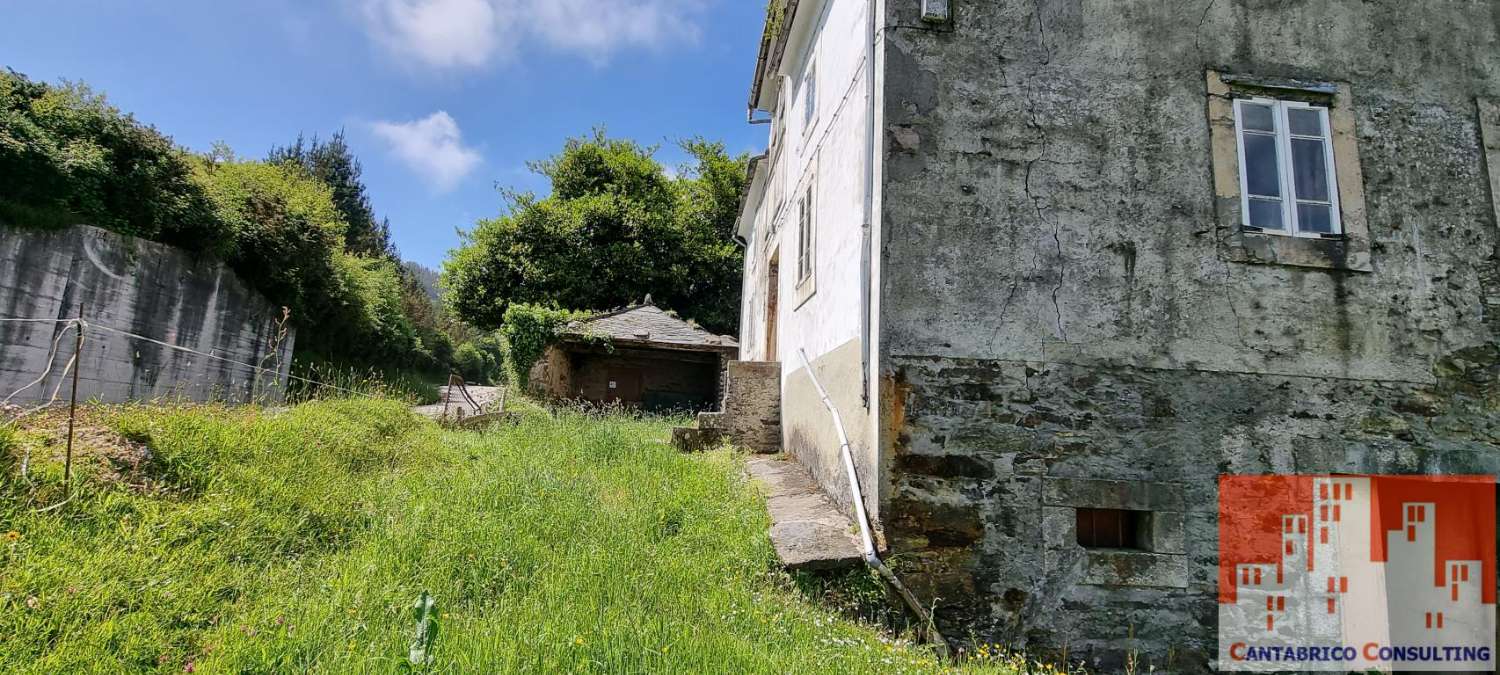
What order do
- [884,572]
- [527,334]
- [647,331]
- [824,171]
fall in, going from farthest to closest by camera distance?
[647,331]
[527,334]
[824,171]
[884,572]

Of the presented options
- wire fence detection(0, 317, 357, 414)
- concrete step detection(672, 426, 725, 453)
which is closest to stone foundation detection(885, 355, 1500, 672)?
concrete step detection(672, 426, 725, 453)

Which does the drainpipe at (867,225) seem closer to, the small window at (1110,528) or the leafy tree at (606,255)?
the small window at (1110,528)

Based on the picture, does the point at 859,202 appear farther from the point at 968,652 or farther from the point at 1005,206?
the point at 968,652

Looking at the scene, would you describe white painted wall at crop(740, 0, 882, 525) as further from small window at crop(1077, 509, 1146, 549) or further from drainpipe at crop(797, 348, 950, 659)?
small window at crop(1077, 509, 1146, 549)

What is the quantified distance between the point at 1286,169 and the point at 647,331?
1262 cm

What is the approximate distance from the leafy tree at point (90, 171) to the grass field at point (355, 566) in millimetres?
7511

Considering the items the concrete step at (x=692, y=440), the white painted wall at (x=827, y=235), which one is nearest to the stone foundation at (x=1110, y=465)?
the white painted wall at (x=827, y=235)

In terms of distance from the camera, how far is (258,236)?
45.0ft

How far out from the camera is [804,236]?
8.19 meters

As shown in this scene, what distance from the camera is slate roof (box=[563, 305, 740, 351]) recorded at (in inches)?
611

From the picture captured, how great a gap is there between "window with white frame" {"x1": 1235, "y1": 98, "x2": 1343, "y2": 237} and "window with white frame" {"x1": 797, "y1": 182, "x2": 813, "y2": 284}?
3.90 m

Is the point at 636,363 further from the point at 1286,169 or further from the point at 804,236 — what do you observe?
the point at 1286,169

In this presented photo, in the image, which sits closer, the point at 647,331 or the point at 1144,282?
the point at 1144,282
